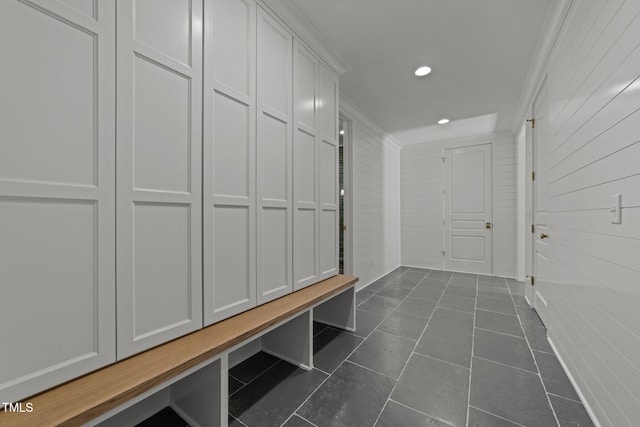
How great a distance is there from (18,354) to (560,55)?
11.4ft

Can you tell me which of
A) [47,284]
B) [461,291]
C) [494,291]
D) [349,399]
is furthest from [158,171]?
[494,291]

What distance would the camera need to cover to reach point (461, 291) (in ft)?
12.0

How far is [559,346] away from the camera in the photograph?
6.33 ft

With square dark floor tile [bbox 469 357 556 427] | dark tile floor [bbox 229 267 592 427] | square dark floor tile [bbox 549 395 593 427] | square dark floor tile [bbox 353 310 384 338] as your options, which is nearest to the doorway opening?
square dark floor tile [bbox 353 310 384 338]

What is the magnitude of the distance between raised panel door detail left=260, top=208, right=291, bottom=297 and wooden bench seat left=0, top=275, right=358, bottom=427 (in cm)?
25

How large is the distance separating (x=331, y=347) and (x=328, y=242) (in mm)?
923

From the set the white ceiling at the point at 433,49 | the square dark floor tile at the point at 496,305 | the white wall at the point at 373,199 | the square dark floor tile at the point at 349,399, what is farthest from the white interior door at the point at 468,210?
the square dark floor tile at the point at 349,399

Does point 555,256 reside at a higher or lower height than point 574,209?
lower

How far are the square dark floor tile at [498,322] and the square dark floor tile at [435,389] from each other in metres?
0.94

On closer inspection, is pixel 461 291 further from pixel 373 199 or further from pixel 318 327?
pixel 318 327

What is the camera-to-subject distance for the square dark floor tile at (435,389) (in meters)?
1.44

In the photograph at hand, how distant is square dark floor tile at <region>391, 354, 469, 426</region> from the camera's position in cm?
144

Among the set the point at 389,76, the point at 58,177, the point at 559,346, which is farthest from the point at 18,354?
the point at 389,76

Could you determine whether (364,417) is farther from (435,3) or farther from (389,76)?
(389,76)
